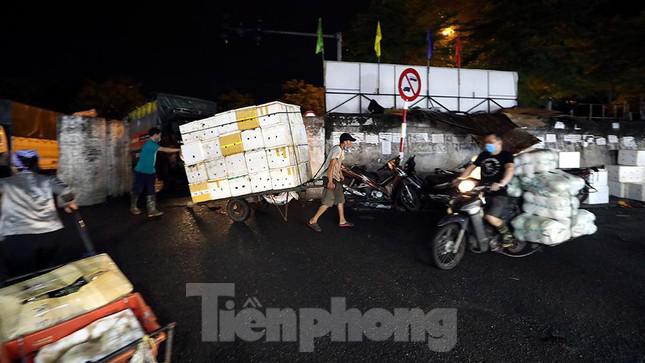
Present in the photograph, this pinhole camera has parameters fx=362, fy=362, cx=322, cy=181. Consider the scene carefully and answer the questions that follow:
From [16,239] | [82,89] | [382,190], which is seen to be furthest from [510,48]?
[82,89]

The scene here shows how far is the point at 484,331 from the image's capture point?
3242mm

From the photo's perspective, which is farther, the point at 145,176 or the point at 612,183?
the point at 612,183

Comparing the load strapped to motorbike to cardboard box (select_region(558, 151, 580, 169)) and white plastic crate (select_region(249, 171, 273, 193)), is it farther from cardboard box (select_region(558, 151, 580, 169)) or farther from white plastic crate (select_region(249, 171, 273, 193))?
cardboard box (select_region(558, 151, 580, 169))

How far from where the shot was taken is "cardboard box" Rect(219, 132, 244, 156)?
6.48m

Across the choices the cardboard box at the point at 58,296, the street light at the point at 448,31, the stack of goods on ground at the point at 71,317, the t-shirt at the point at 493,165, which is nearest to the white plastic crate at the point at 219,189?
the cardboard box at the point at 58,296

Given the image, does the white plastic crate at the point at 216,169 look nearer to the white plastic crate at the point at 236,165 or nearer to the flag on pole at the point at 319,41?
the white plastic crate at the point at 236,165

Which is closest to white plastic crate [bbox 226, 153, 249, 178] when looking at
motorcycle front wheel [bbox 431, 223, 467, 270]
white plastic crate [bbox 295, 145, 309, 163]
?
white plastic crate [bbox 295, 145, 309, 163]

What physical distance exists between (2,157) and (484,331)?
34.0 ft

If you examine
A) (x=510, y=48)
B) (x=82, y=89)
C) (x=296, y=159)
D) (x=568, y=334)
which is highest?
(x=82, y=89)

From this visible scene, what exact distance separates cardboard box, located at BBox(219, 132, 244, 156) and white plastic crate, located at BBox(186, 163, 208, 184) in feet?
1.84

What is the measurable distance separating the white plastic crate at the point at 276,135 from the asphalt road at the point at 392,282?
1.61m

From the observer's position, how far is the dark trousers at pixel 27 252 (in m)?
3.24

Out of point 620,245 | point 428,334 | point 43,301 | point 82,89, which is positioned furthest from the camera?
point 82,89

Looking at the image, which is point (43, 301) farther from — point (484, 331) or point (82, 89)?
point (82, 89)
